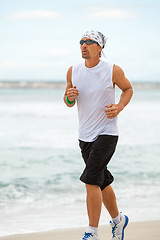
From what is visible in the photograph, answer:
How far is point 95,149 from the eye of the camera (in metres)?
3.36

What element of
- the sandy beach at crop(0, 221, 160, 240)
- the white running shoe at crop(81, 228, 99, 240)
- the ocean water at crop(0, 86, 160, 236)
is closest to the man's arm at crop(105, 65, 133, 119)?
the white running shoe at crop(81, 228, 99, 240)

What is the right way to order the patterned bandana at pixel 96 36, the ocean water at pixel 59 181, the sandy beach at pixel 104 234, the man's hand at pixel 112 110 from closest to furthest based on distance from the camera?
the man's hand at pixel 112 110 → the patterned bandana at pixel 96 36 → the sandy beach at pixel 104 234 → the ocean water at pixel 59 181

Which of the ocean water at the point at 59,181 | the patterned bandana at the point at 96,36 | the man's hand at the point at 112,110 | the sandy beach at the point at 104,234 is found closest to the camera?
the man's hand at the point at 112,110

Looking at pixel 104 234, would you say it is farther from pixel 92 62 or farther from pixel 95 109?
pixel 92 62

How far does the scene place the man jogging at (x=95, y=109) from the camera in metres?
3.36

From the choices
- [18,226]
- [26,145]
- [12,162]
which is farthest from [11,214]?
[26,145]

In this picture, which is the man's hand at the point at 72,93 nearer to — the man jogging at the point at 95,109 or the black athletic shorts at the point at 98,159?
the man jogging at the point at 95,109

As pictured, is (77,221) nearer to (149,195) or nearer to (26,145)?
(149,195)

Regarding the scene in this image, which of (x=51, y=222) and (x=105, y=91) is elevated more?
(x=105, y=91)

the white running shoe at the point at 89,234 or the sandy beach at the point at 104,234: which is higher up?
the white running shoe at the point at 89,234

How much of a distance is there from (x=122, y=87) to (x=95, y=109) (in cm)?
28

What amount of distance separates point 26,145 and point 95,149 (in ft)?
20.7

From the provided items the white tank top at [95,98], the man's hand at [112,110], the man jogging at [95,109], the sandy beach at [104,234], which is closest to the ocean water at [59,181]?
the sandy beach at [104,234]

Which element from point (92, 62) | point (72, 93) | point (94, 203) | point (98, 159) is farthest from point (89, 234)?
point (92, 62)
